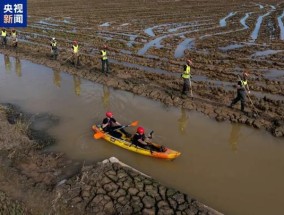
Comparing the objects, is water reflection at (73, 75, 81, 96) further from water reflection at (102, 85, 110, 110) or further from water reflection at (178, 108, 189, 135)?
water reflection at (178, 108, 189, 135)

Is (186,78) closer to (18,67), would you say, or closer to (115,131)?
(115,131)

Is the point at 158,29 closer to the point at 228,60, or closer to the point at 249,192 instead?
the point at 228,60

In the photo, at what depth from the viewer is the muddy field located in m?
15.6

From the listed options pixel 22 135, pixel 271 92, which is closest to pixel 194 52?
pixel 271 92

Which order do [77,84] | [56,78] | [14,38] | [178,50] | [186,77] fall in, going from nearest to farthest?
[186,77]
[77,84]
[56,78]
[178,50]
[14,38]

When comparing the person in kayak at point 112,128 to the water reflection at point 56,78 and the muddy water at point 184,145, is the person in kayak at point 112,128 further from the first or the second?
the water reflection at point 56,78

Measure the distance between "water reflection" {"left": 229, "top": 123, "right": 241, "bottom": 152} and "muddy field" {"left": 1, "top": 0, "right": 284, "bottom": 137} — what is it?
0.43 metres

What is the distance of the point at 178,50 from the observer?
78.9 ft

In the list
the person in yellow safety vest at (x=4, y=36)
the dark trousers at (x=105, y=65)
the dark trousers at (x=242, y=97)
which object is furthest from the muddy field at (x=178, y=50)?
the person in yellow safety vest at (x=4, y=36)

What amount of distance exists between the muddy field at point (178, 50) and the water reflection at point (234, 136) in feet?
1.40

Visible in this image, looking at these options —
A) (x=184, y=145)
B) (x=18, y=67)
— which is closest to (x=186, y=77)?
(x=184, y=145)

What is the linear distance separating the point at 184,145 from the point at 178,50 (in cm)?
1321

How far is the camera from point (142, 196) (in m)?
8.67

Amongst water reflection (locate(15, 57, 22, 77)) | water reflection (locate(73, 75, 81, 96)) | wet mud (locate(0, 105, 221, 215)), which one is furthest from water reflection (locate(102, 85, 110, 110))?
water reflection (locate(15, 57, 22, 77))
